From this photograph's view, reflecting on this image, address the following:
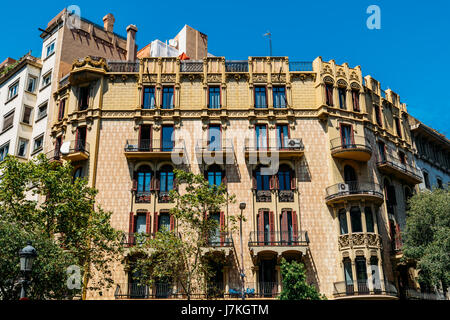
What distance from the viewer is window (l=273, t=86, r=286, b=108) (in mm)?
38938

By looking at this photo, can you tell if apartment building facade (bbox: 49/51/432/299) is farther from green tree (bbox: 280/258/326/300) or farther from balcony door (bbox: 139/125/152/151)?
green tree (bbox: 280/258/326/300)

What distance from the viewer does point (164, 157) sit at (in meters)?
36.8

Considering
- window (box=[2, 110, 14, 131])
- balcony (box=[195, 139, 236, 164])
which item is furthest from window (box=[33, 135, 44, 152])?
balcony (box=[195, 139, 236, 164])

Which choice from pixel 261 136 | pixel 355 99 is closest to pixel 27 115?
pixel 261 136

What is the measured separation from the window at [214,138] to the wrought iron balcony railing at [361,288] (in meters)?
13.2

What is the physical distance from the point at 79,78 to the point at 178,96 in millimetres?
8538

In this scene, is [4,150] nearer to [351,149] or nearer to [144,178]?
[144,178]

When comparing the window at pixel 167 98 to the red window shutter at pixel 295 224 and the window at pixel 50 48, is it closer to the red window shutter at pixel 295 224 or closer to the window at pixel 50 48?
the red window shutter at pixel 295 224

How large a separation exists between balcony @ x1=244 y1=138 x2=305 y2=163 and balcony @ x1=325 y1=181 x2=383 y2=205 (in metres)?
3.73

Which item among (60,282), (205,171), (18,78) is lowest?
(60,282)

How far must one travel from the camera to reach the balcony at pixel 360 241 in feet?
111

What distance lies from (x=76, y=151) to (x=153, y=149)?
6.06 meters
